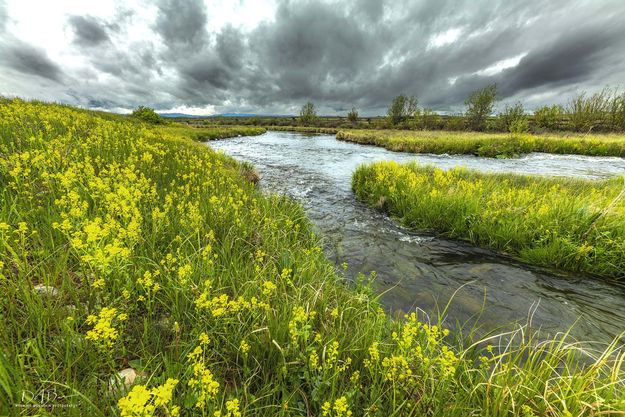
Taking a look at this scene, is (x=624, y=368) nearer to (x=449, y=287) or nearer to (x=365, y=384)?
(x=449, y=287)

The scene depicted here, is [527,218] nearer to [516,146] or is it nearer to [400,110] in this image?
[516,146]

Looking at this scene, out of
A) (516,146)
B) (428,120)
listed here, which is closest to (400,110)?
(428,120)

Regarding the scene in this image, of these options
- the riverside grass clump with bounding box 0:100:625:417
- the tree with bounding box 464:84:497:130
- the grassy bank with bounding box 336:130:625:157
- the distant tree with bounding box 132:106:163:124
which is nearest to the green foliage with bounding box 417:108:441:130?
the tree with bounding box 464:84:497:130

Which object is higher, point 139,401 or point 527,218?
point 139,401

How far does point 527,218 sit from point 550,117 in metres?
56.4

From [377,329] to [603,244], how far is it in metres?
6.24

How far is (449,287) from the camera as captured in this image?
506 centimetres

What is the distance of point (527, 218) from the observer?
6621 mm

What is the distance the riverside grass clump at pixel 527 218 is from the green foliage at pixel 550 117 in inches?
1927

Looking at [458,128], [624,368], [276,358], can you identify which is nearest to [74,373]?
[276,358]

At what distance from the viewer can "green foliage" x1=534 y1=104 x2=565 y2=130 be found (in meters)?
45.4

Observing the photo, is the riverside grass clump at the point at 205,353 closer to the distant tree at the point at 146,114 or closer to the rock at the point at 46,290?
the rock at the point at 46,290

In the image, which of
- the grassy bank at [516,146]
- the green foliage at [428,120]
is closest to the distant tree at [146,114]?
the grassy bank at [516,146]

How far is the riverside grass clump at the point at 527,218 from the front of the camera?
5.55 metres
